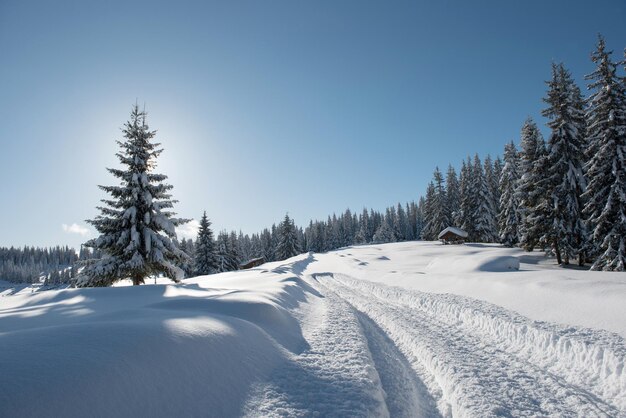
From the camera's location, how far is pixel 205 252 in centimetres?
4134

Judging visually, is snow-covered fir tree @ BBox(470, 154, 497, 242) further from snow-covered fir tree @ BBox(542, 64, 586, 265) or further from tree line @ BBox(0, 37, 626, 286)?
snow-covered fir tree @ BBox(542, 64, 586, 265)

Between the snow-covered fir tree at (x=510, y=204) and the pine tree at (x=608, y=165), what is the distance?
19683 mm

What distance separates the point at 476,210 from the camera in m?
51.5

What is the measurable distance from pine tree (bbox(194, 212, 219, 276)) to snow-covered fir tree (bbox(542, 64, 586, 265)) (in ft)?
124

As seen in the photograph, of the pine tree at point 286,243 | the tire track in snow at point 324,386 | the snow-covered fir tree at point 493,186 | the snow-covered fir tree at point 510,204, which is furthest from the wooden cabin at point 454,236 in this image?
the tire track in snow at point 324,386

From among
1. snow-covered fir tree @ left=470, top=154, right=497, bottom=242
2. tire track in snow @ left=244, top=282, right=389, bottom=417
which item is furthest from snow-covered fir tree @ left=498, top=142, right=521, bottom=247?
tire track in snow @ left=244, top=282, right=389, bottom=417

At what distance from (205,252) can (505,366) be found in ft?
132

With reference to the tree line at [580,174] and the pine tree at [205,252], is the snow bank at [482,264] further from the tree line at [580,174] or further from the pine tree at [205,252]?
the pine tree at [205,252]

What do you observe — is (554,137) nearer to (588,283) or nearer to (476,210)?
(588,283)

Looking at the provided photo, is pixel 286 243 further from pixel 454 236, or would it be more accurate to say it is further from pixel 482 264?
pixel 482 264

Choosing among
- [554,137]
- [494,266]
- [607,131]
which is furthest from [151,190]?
[554,137]

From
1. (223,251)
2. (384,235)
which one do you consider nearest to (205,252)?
(223,251)

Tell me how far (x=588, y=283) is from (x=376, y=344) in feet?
28.4

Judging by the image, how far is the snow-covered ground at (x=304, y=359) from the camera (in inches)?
123
